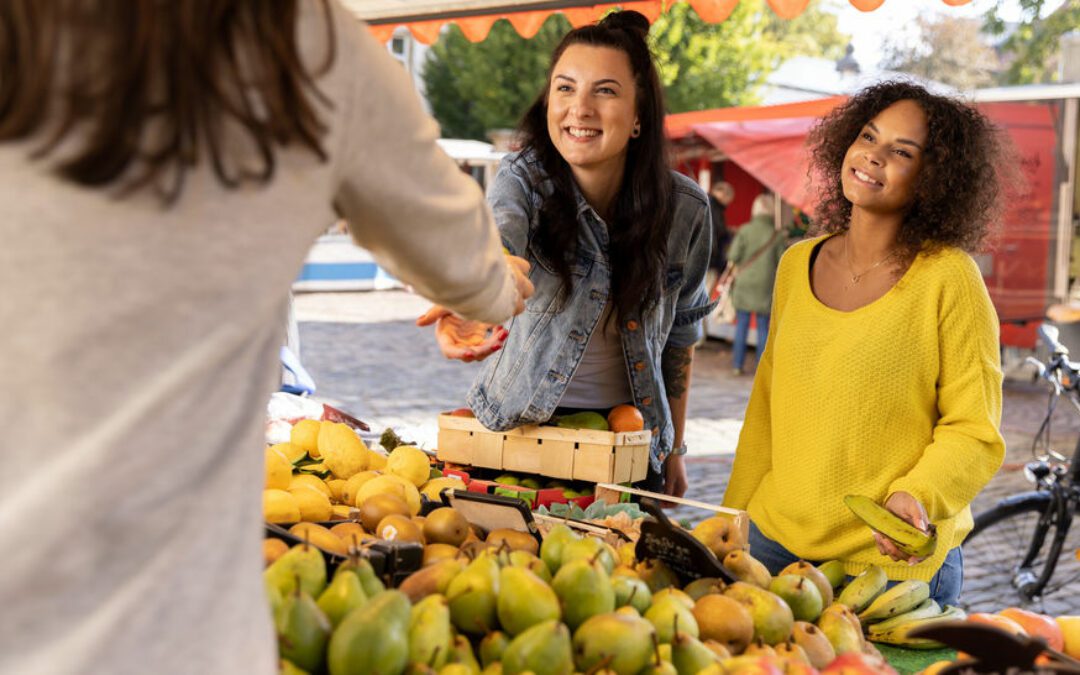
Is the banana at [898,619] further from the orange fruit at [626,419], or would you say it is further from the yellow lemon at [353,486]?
the yellow lemon at [353,486]

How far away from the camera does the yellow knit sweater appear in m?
2.84

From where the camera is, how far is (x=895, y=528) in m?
2.66

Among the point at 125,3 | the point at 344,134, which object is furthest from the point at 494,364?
the point at 125,3

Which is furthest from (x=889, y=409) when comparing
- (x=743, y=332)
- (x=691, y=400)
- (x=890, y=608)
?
(x=743, y=332)

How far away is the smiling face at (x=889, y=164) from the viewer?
3.05 m

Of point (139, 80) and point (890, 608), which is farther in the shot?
point (890, 608)

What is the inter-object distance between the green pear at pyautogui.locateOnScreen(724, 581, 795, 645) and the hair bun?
1844 millimetres

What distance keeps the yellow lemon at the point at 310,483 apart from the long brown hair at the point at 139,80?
1.90m

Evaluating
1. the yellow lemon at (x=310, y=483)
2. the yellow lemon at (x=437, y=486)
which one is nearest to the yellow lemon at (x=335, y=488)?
the yellow lemon at (x=310, y=483)

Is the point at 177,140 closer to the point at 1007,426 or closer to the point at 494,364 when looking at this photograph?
the point at 494,364

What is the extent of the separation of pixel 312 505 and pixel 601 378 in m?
1.08

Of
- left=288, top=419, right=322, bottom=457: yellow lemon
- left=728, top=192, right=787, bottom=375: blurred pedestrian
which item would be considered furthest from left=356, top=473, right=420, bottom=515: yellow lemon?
left=728, top=192, right=787, bottom=375: blurred pedestrian

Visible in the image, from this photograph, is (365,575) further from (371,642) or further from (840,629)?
(840,629)

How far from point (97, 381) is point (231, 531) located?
0.22 m
